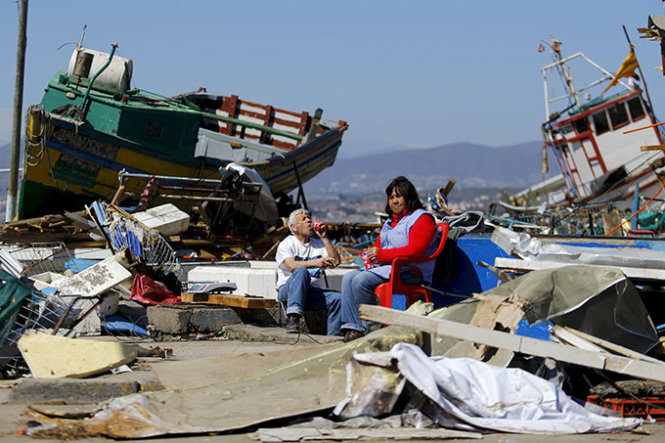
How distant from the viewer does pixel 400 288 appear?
6902 mm

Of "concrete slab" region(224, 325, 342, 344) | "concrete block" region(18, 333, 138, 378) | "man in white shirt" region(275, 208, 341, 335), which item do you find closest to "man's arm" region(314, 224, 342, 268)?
"man in white shirt" region(275, 208, 341, 335)

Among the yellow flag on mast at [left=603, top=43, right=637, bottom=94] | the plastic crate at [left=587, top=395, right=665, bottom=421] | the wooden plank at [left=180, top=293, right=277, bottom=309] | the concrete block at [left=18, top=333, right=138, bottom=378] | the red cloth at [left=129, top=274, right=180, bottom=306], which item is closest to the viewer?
the plastic crate at [left=587, top=395, right=665, bottom=421]

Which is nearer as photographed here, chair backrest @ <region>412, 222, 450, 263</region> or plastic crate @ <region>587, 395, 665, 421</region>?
plastic crate @ <region>587, 395, 665, 421</region>

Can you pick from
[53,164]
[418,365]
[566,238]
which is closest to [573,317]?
[418,365]

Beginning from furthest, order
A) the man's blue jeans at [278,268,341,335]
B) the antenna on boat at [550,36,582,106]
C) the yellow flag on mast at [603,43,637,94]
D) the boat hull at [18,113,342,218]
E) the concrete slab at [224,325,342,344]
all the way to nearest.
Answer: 1. the antenna on boat at [550,36,582,106]
2. the boat hull at [18,113,342,218]
3. the yellow flag on mast at [603,43,637,94]
4. the man's blue jeans at [278,268,341,335]
5. the concrete slab at [224,325,342,344]

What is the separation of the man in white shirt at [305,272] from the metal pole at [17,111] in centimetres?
1201

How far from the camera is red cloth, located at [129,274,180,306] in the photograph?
9078 millimetres

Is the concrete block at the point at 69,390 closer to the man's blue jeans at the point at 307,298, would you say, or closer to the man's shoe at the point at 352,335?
the man's shoe at the point at 352,335

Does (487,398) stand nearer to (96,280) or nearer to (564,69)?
(96,280)

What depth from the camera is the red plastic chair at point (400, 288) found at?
6852mm

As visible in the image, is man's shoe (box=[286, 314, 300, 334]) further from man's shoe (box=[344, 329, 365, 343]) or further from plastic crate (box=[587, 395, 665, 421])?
plastic crate (box=[587, 395, 665, 421])

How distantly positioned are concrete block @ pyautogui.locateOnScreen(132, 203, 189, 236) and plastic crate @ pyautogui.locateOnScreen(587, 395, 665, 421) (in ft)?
24.7

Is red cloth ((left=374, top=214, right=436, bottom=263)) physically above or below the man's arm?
above

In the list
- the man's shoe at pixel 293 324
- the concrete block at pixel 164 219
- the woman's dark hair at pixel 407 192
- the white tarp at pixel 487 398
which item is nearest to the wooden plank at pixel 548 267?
the woman's dark hair at pixel 407 192
